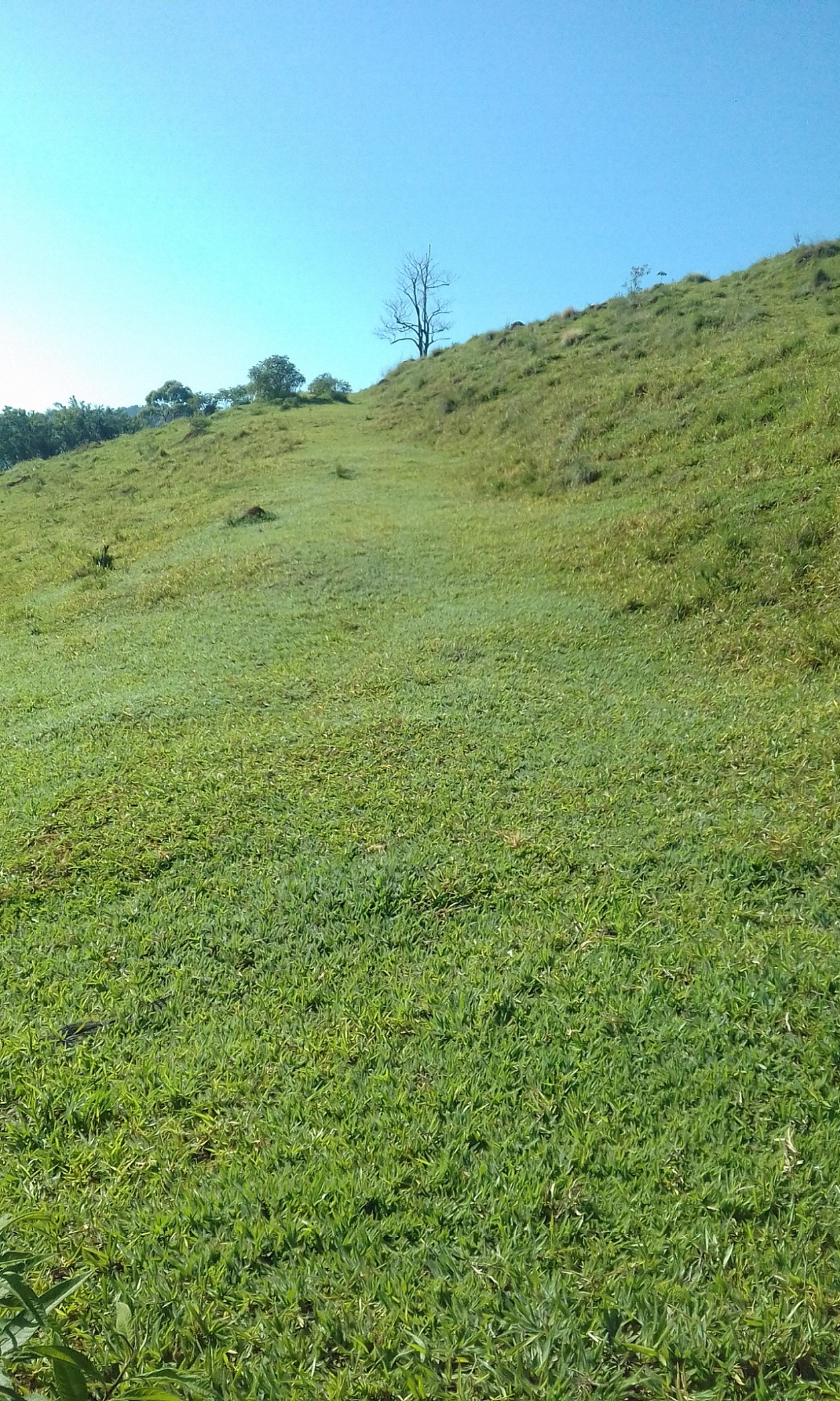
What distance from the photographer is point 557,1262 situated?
6.26 ft

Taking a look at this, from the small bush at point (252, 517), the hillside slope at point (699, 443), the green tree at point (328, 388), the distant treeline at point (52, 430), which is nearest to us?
the hillside slope at point (699, 443)

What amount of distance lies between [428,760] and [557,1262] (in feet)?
9.78

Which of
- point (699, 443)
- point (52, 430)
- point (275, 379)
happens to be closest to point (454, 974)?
point (699, 443)

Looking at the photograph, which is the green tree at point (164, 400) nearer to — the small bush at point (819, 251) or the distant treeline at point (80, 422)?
the distant treeline at point (80, 422)

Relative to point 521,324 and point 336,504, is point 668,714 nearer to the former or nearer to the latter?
point 336,504

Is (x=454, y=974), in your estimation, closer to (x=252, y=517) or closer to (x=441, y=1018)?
(x=441, y=1018)

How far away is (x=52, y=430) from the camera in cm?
5441

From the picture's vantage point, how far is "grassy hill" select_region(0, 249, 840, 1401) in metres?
1.84

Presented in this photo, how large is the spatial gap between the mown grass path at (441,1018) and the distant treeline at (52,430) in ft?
179

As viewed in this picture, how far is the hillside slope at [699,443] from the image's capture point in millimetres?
6461

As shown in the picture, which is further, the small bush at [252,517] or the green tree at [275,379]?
the green tree at [275,379]

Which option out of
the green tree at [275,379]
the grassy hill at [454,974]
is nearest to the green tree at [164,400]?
the green tree at [275,379]

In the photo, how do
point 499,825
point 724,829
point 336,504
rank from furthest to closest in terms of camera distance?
point 336,504 < point 499,825 < point 724,829

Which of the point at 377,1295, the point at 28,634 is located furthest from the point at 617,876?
the point at 28,634
